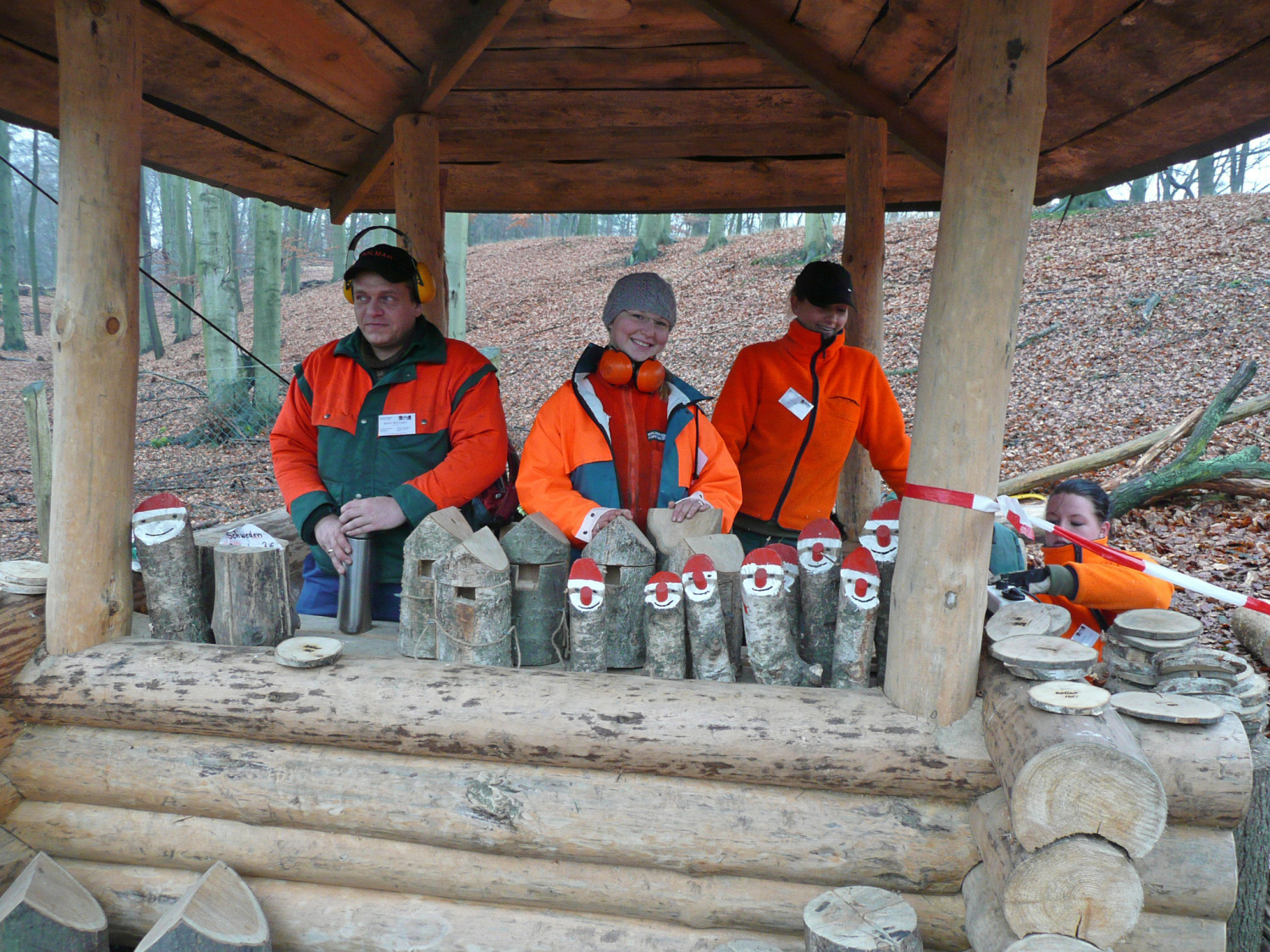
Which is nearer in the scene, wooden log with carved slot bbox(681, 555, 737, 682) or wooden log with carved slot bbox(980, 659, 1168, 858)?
wooden log with carved slot bbox(980, 659, 1168, 858)

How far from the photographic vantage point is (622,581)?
2.88 metres

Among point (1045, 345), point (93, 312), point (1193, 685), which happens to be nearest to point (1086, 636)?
point (1193, 685)

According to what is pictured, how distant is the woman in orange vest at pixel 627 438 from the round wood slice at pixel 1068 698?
1336 millimetres

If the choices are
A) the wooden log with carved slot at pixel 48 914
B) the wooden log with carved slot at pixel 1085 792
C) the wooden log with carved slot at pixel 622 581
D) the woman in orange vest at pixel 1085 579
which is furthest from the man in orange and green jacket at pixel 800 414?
the wooden log with carved slot at pixel 48 914

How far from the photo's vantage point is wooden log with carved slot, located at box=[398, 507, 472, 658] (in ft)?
9.52

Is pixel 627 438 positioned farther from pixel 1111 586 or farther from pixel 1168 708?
pixel 1168 708

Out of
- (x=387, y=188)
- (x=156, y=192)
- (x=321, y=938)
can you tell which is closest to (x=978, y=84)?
(x=321, y=938)

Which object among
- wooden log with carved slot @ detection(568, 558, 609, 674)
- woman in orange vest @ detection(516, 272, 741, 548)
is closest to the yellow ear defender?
woman in orange vest @ detection(516, 272, 741, 548)

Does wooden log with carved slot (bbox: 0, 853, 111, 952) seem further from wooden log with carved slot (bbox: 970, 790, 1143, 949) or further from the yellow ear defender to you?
wooden log with carved slot (bbox: 970, 790, 1143, 949)

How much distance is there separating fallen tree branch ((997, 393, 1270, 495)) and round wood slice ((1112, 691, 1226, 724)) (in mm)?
5249

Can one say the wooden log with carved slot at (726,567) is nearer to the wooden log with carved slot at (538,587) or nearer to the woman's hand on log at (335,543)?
the wooden log with carved slot at (538,587)

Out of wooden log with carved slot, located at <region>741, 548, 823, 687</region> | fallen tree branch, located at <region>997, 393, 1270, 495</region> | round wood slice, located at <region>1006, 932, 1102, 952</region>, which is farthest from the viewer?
fallen tree branch, located at <region>997, 393, 1270, 495</region>

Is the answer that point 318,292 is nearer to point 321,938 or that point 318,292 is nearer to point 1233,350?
point 1233,350

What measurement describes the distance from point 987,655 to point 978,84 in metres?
1.67
